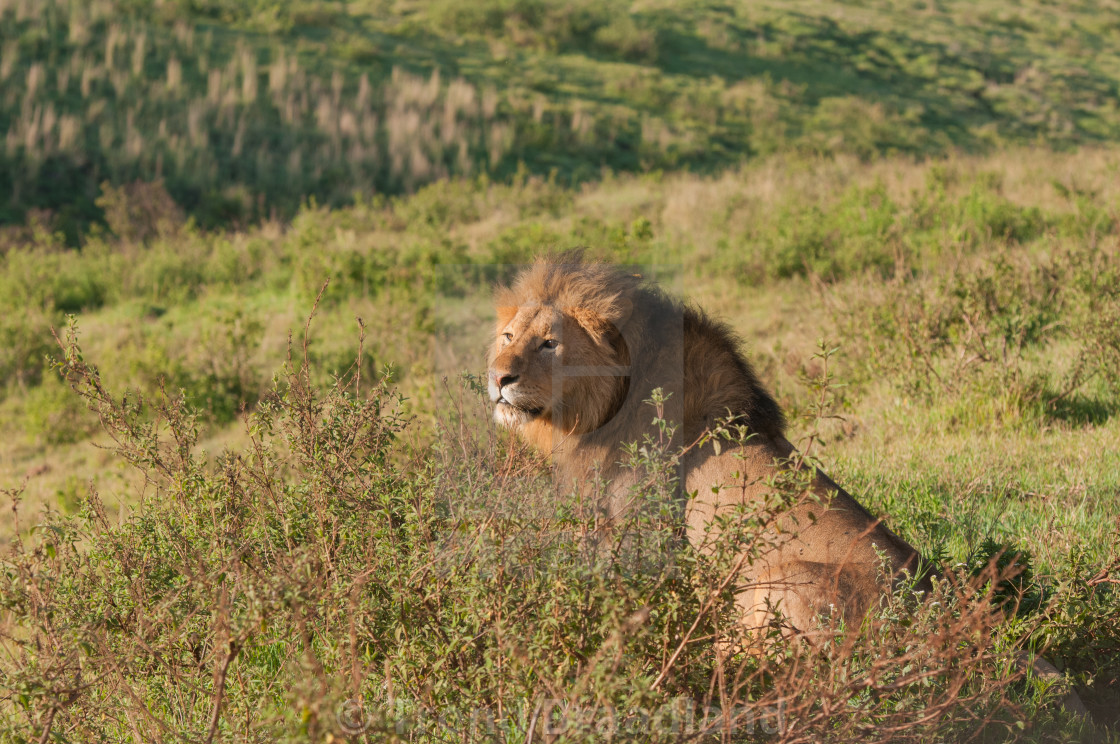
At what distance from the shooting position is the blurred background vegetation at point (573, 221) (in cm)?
607

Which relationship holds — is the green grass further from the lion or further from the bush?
the bush

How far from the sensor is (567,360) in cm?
422

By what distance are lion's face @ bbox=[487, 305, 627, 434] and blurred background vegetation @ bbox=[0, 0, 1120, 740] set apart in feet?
1.97

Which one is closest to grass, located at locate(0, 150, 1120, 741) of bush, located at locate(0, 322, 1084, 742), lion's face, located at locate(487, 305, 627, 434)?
bush, located at locate(0, 322, 1084, 742)

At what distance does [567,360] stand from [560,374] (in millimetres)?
78

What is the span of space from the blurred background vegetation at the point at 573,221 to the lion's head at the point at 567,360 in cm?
60

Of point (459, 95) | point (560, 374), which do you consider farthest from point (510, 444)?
point (459, 95)

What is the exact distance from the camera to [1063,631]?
150 inches

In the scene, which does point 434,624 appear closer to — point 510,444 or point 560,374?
point 510,444

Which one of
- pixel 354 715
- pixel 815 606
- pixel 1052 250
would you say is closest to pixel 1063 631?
pixel 815 606

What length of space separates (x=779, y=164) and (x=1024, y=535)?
14.0 metres

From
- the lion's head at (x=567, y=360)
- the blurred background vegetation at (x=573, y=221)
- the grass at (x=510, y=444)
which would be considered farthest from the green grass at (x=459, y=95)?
the lion's head at (x=567, y=360)

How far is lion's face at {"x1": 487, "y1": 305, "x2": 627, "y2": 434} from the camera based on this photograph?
4.16m

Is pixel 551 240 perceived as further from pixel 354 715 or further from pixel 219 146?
pixel 219 146
